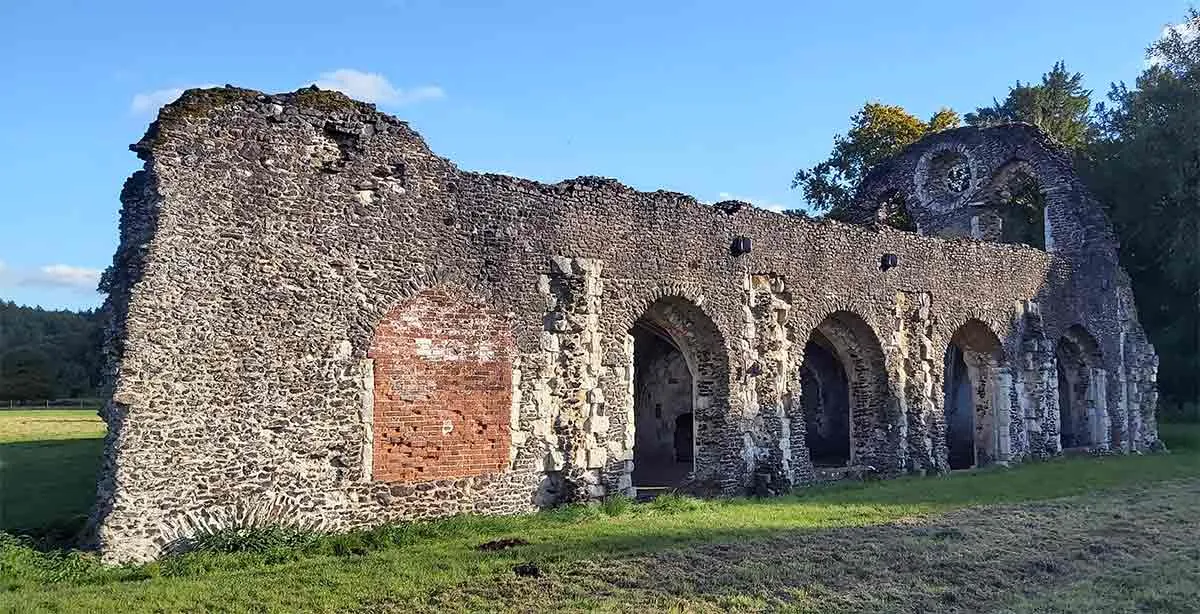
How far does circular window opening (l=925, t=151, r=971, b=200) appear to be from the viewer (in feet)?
76.4

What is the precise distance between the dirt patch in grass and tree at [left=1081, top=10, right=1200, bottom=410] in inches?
777

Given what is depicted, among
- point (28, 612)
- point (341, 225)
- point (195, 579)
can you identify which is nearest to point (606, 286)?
point (341, 225)

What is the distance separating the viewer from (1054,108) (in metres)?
38.4

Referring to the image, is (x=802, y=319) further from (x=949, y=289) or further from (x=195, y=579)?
(x=195, y=579)

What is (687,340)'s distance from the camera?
14.9 m

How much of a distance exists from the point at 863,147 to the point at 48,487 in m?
30.1

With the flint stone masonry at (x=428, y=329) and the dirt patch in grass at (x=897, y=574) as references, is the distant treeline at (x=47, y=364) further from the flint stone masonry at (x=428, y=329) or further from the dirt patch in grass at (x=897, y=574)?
the dirt patch in grass at (x=897, y=574)

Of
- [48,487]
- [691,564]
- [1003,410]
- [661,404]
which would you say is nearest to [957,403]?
[1003,410]

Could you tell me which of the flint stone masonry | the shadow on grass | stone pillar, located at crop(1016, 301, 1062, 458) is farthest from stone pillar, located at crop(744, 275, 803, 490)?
the shadow on grass

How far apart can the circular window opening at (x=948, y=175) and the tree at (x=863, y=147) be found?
9.97 meters

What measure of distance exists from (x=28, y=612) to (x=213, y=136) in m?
5.43

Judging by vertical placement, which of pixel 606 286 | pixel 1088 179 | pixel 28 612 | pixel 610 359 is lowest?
pixel 28 612

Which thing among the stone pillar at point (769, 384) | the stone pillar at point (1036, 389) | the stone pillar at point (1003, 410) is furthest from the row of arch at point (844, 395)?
the stone pillar at point (1036, 389)

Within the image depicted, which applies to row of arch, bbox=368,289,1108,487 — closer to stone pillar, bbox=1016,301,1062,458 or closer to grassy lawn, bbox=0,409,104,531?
stone pillar, bbox=1016,301,1062,458
